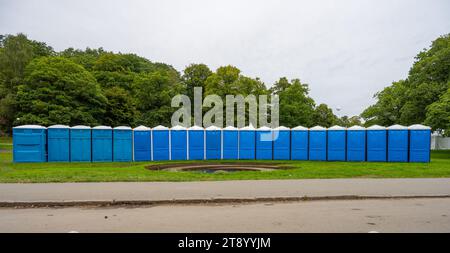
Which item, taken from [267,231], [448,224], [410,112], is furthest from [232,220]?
[410,112]

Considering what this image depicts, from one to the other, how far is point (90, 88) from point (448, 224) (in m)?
39.1

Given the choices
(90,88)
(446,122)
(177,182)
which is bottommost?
(177,182)

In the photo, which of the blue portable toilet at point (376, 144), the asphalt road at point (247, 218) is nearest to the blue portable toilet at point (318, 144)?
the blue portable toilet at point (376, 144)

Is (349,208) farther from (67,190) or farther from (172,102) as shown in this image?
(172,102)

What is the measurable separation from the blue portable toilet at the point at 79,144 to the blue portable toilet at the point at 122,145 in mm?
1537

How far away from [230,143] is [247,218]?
1646cm

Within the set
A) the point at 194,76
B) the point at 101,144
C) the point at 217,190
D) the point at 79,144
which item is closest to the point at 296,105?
the point at 194,76

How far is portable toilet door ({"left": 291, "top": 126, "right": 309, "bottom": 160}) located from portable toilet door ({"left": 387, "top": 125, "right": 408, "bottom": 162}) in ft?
16.5

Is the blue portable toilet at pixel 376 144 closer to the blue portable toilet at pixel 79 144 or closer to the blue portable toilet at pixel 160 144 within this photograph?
the blue portable toilet at pixel 160 144

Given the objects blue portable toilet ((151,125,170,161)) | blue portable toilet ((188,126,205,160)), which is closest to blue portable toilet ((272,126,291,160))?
blue portable toilet ((188,126,205,160))

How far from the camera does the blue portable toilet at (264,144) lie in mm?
23125

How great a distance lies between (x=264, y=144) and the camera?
23219 millimetres

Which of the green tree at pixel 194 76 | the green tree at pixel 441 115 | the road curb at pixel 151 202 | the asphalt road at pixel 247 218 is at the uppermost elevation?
the green tree at pixel 194 76

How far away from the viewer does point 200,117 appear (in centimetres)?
3981
